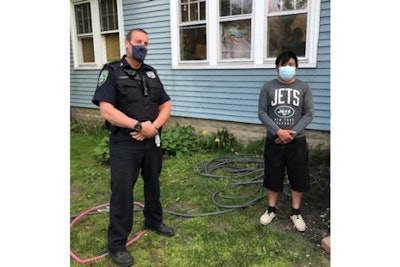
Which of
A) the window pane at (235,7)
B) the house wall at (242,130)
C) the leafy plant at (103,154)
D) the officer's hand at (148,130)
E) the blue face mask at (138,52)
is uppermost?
the window pane at (235,7)

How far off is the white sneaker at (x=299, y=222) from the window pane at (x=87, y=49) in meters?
7.23

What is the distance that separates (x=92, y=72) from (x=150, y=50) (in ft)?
7.30

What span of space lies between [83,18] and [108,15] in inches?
42.1

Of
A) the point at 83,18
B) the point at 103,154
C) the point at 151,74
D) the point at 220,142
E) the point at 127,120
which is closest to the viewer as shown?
the point at 127,120

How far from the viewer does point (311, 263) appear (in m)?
2.75

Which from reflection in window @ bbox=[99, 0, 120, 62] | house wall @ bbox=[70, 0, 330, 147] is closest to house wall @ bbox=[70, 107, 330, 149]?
house wall @ bbox=[70, 0, 330, 147]

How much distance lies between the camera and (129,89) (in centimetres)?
266

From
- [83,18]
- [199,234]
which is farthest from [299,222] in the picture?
[83,18]

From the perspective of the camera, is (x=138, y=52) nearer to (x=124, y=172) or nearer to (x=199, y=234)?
(x=124, y=172)

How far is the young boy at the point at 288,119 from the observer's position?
3033mm

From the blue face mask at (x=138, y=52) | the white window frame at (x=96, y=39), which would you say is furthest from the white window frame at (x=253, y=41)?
the blue face mask at (x=138, y=52)

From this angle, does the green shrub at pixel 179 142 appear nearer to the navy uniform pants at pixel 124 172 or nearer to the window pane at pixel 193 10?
the window pane at pixel 193 10

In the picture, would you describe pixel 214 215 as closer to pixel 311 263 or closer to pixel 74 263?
pixel 311 263

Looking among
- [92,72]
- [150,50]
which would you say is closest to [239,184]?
[150,50]
